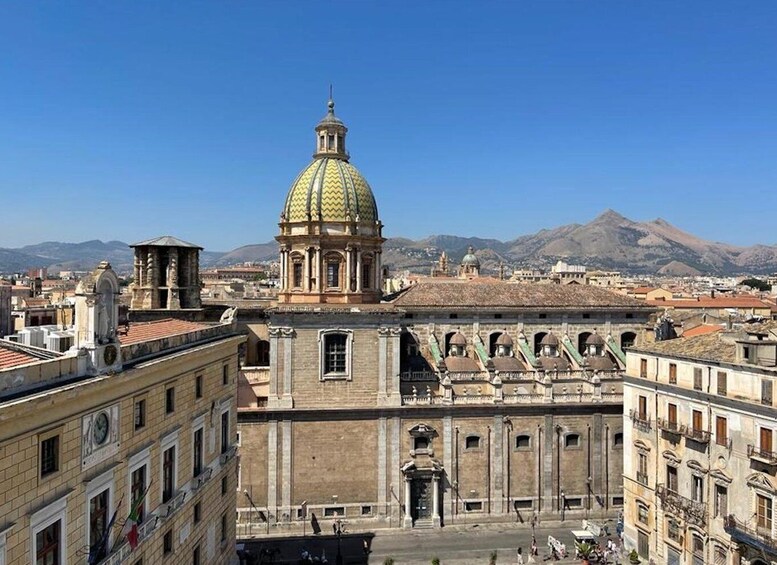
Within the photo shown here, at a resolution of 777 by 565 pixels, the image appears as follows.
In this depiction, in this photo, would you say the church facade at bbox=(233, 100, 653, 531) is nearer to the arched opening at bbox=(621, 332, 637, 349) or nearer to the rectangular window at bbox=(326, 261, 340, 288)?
the rectangular window at bbox=(326, 261, 340, 288)

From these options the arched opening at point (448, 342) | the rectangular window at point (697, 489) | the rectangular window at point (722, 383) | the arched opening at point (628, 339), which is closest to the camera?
the rectangular window at point (722, 383)

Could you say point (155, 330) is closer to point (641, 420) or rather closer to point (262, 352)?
point (262, 352)

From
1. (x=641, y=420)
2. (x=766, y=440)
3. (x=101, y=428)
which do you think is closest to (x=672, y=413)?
(x=641, y=420)

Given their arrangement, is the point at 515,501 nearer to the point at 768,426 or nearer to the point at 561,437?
the point at 561,437

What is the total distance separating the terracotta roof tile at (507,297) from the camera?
4669 centimetres

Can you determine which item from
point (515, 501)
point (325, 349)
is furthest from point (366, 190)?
point (515, 501)

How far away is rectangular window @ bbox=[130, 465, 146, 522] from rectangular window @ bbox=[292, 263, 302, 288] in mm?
24968

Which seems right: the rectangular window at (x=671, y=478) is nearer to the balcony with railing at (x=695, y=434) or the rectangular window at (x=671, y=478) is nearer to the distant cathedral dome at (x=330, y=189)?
the balcony with railing at (x=695, y=434)

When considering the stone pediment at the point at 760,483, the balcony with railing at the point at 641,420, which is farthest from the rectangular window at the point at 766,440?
the balcony with railing at the point at 641,420

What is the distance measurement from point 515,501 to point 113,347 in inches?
1258

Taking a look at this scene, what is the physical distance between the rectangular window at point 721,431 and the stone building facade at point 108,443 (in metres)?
23.5

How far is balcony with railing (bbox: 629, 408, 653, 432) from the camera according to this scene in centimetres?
3453

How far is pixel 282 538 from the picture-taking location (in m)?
38.2

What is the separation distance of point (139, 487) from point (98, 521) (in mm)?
2280
